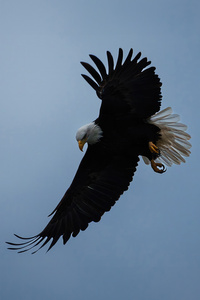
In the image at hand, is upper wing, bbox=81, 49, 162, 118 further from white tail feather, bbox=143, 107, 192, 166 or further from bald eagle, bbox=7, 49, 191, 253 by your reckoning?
white tail feather, bbox=143, 107, 192, 166

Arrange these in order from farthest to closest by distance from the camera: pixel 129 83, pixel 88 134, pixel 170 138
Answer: pixel 170 138 < pixel 88 134 < pixel 129 83

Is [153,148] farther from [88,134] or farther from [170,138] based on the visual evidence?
[88,134]

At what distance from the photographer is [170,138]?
7.84 meters

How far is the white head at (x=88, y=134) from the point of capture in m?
7.09

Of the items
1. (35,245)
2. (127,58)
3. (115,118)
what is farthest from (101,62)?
(35,245)

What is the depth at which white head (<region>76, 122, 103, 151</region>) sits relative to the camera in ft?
23.3

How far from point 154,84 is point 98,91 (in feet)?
2.27

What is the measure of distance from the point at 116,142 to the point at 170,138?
994mm

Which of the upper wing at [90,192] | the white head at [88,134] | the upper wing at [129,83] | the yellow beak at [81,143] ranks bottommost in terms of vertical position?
the upper wing at [90,192]

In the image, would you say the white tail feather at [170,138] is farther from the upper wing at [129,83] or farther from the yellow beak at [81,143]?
the yellow beak at [81,143]

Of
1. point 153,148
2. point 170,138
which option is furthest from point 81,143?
point 170,138

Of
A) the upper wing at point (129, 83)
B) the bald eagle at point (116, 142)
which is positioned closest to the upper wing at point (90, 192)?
the bald eagle at point (116, 142)

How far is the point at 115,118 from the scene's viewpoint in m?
7.03

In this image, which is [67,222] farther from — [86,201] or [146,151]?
[146,151]
